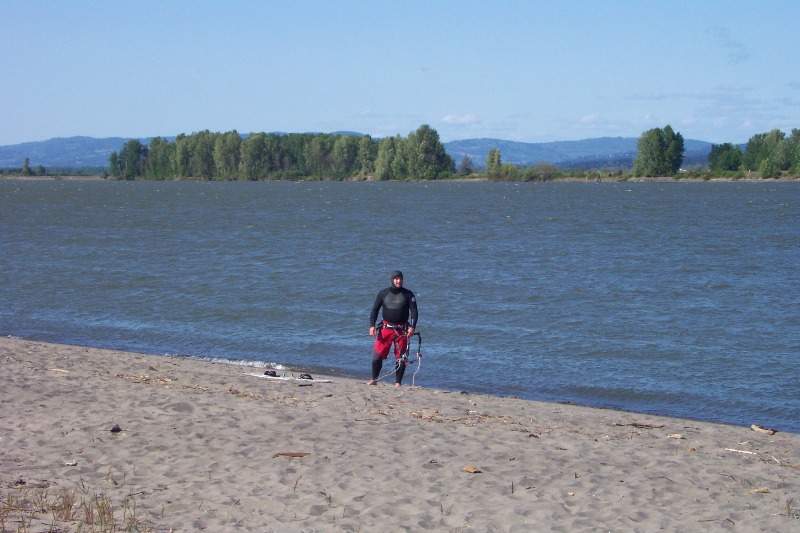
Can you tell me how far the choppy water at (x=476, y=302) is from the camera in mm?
17156

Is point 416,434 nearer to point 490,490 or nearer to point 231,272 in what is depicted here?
point 490,490

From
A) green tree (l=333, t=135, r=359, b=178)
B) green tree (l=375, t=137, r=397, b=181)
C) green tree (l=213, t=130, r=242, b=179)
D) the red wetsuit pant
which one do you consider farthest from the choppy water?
green tree (l=213, t=130, r=242, b=179)

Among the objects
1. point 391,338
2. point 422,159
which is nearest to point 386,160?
point 422,159

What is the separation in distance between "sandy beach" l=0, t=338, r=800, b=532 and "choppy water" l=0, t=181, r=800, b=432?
12.8 feet

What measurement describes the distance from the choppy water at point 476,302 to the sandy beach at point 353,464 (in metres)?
3.90

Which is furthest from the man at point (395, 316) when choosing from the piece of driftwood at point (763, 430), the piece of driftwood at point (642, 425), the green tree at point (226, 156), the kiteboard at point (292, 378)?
the green tree at point (226, 156)

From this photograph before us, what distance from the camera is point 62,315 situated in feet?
77.5

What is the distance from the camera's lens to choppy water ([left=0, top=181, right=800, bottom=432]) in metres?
17.2

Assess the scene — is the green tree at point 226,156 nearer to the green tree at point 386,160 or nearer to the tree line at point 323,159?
the tree line at point 323,159

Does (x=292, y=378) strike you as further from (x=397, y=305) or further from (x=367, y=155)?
(x=367, y=155)

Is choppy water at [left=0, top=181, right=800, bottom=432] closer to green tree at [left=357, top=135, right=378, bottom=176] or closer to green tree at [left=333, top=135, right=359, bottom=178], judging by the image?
green tree at [left=357, top=135, right=378, bottom=176]

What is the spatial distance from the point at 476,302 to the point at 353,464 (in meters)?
17.0

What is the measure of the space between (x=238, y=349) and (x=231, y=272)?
1396 centimetres

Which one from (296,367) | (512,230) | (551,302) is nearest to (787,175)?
(512,230)
